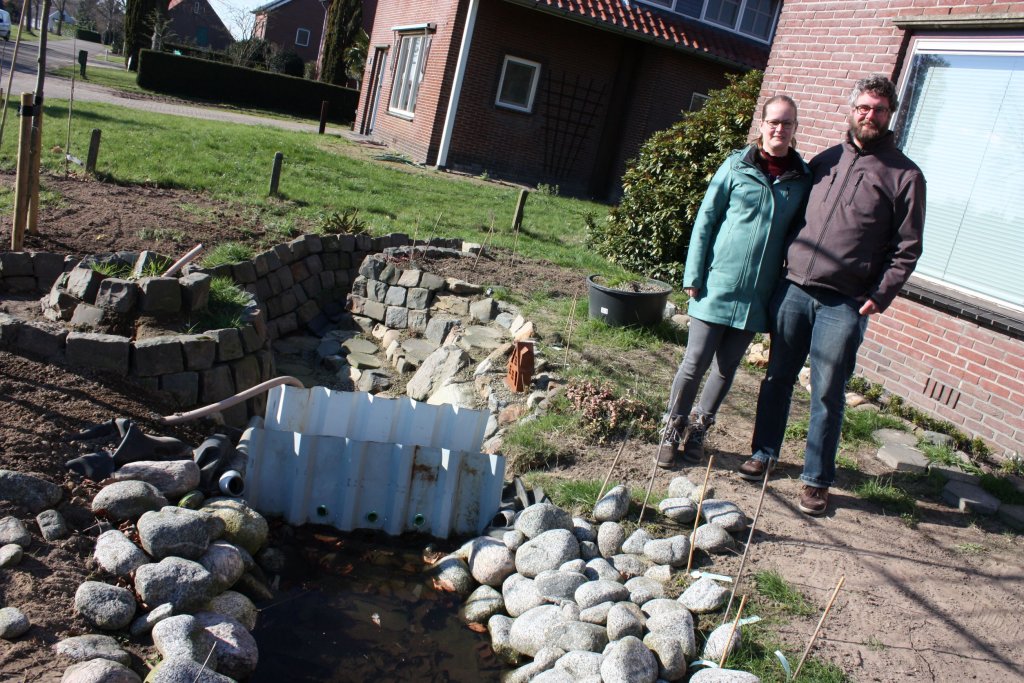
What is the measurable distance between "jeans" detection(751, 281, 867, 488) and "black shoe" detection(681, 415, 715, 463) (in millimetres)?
308

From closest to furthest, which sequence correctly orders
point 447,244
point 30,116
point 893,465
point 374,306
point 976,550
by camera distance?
1. point 976,550
2. point 893,465
3. point 30,116
4. point 374,306
5. point 447,244

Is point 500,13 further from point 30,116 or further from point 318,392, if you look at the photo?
point 318,392

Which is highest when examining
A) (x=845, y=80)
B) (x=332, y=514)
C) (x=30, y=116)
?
(x=845, y=80)

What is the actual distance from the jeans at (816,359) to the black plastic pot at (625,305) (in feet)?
7.38

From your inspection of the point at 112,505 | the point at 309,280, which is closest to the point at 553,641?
the point at 112,505

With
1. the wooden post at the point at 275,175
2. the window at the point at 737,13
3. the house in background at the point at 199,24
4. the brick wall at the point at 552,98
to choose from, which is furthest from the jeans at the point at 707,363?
the house in background at the point at 199,24

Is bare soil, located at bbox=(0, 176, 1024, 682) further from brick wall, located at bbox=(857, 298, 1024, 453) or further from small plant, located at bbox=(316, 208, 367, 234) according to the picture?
small plant, located at bbox=(316, 208, 367, 234)

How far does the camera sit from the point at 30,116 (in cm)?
573

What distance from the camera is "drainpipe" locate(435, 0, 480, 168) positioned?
1523 centimetres

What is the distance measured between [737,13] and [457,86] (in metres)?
6.40

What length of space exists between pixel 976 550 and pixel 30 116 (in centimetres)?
621

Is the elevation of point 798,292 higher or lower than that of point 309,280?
higher

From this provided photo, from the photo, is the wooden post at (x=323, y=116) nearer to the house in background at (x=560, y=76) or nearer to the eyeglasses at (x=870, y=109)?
the house in background at (x=560, y=76)

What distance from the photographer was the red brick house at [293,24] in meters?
44.2
